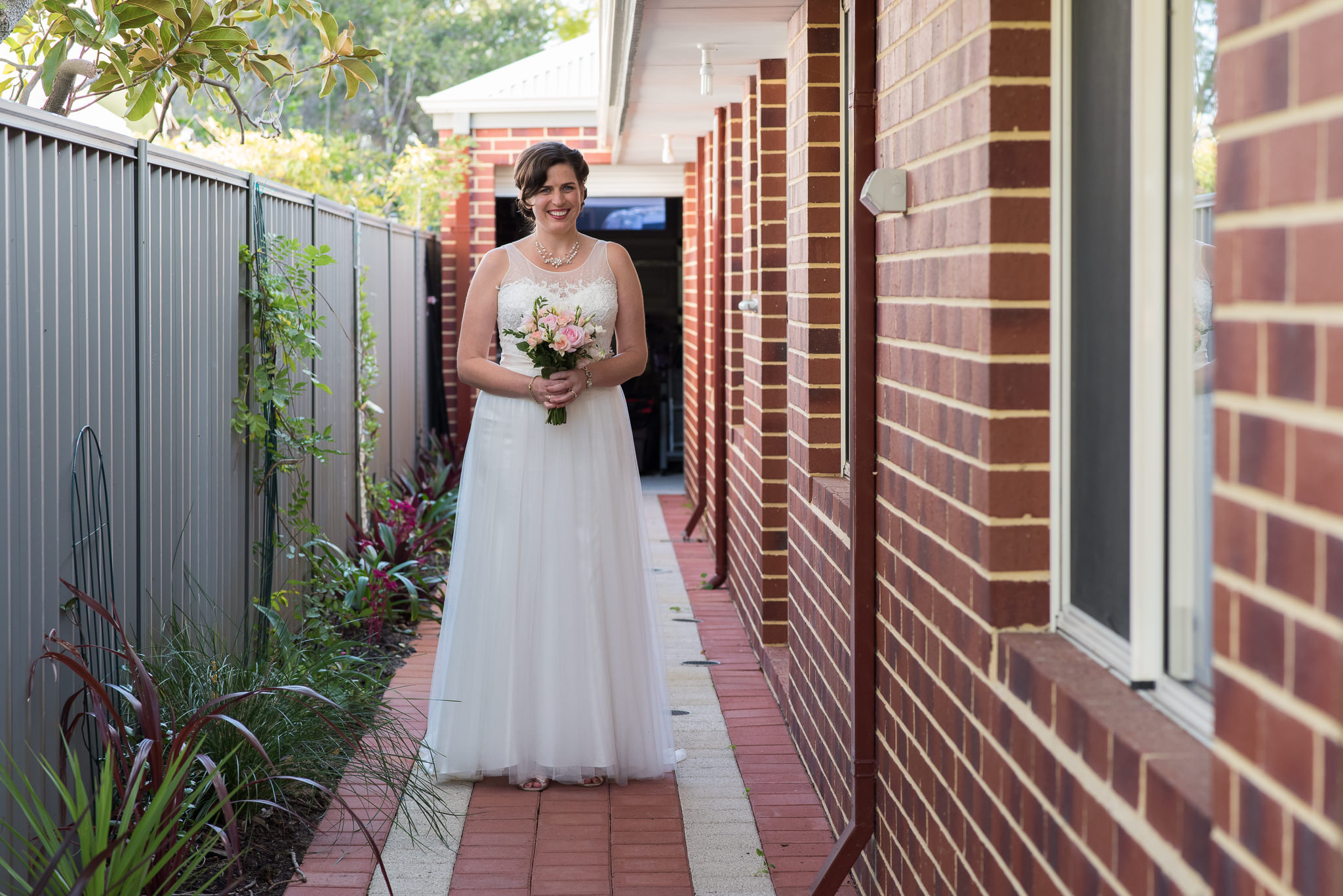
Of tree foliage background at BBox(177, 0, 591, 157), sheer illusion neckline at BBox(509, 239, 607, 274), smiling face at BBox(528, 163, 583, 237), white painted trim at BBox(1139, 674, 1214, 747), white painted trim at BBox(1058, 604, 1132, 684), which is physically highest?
Result: tree foliage background at BBox(177, 0, 591, 157)

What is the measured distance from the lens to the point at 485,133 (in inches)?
500

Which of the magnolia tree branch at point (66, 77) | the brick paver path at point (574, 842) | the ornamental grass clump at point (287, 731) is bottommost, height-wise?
the brick paver path at point (574, 842)

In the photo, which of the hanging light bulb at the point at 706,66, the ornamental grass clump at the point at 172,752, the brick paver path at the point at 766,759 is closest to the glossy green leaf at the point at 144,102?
the ornamental grass clump at the point at 172,752

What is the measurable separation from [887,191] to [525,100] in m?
9.81

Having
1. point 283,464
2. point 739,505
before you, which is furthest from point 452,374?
point 283,464

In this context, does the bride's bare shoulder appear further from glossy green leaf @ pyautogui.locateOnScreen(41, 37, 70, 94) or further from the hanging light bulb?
glossy green leaf @ pyautogui.locateOnScreen(41, 37, 70, 94)

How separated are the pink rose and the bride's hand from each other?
97 mm

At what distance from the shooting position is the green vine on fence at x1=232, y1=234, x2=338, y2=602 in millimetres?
5406

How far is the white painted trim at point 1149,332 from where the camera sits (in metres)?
2.00

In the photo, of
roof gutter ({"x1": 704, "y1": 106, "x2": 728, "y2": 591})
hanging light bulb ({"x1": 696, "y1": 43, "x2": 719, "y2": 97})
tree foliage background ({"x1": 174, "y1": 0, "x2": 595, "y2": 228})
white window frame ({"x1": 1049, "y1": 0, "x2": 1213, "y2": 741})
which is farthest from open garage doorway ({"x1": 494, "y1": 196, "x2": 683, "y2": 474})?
tree foliage background ({"x1": 174, "y1": 0, "x2": 595, "y2": 228})

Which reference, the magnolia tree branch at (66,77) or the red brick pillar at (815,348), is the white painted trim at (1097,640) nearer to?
the red brick pillar at (815,348)

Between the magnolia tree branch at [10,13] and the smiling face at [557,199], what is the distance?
5.36 ft

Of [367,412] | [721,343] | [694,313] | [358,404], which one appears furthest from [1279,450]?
[694,313]

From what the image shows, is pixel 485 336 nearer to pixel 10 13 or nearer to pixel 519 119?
pixel 10 13
